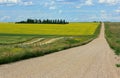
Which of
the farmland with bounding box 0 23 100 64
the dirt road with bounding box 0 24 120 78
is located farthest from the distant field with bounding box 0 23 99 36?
the dirt road with bounding box 0 24 120 78

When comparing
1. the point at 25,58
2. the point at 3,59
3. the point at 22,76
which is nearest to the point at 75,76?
the point at 22,76

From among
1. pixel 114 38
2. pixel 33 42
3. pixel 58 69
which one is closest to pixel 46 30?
pixel 114 38

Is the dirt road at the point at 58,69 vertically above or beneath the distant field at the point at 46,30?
above

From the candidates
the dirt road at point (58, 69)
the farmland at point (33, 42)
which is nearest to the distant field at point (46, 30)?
the farmland at point (33, 42)

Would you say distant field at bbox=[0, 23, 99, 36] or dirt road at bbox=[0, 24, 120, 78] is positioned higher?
dirt road at bbox=[0, 24, 120, 78]

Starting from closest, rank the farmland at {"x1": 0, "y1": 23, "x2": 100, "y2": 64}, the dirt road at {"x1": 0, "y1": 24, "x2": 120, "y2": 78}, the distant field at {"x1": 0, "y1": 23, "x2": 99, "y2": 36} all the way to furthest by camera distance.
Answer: the dirt road at {"x1": 0, "y1": 24, "x2": 120, "y2": 78}, the farmland at {"x1": 0, "y1": 23, "x2": 100, "y2": 64}, the distant field at {"x1": 0, "y1": 23, "x2": 99, "y2": 36}

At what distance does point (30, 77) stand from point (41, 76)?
53cm

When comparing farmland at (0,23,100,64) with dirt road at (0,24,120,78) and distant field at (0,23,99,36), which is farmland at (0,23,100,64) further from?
dirt road at (0,24,120,78)

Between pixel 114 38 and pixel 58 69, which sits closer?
pixel 58 69

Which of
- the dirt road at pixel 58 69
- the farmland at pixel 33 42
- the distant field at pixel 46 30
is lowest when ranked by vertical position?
the distant field at pixel 46 30

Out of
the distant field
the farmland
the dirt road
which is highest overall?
the dirt road

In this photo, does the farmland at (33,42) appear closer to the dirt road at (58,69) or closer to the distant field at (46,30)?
the distant field at (46,30)

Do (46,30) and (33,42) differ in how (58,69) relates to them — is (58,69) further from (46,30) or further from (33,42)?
(46,30)

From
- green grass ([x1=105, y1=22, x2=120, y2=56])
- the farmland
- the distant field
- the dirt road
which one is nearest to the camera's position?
the dirt road
